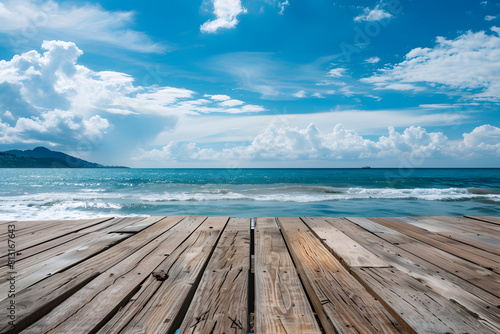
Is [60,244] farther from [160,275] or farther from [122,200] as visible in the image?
[122,200]

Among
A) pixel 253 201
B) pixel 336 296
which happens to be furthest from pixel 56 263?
pixel 253 201

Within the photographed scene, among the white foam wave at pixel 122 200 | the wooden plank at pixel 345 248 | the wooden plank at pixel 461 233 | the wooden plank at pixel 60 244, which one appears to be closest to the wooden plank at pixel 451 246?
the wooden plank at pixel 461 233

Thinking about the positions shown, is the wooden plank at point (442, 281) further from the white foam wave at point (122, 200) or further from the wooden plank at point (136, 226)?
the white foam wave at point (122, 200)

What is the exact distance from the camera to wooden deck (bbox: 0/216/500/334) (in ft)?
4.22

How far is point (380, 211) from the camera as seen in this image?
10203mm

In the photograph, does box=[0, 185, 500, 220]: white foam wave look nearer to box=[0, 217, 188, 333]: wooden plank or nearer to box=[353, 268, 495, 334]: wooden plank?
Answer: box=[0, 217, 188, 333]: wooden plank

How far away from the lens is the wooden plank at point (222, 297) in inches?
49.0

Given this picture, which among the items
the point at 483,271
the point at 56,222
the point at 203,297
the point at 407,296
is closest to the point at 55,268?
the point at 203,297

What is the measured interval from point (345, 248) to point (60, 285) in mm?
2108

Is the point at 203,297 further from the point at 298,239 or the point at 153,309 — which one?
the point at 298,239

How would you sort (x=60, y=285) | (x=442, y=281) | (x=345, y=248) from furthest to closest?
(x=345, y=248) < (x=442, y=281) < (x=60, y=285)

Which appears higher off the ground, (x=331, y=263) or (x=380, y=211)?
(x=331, y=263)

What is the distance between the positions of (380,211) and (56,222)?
389 inches

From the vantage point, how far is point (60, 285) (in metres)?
1.67
